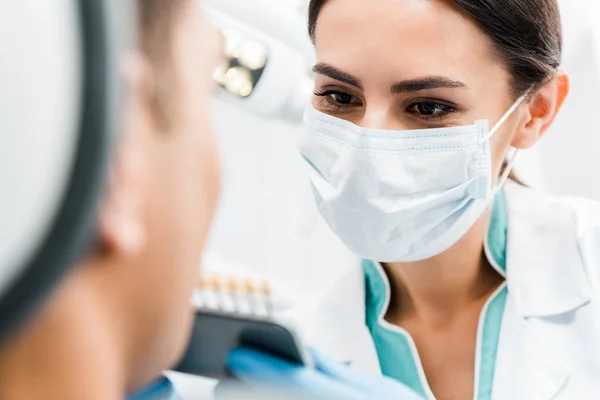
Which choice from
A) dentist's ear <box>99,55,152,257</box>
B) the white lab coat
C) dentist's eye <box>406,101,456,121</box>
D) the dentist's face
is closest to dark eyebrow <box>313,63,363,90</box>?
the dentist's face

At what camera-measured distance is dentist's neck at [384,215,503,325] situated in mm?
1285

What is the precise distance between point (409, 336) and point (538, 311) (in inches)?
9.7

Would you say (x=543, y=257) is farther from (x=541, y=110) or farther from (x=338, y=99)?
(x=338, y=99)

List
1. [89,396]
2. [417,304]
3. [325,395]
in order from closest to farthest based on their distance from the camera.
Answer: [89,396] < [325,395] < [417,304]

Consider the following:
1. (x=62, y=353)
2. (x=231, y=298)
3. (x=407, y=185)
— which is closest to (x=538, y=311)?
(x=407, y=185)

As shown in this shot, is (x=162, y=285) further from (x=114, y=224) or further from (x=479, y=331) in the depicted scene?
(x=479, y=331)

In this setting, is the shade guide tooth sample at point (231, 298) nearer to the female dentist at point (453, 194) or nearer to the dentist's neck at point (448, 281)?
the female dentist at point (453, 194)

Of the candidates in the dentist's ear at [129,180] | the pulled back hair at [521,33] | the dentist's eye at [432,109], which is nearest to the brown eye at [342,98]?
the dentist's eye at [432,109]

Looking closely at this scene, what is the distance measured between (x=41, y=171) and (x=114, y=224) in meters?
0.08

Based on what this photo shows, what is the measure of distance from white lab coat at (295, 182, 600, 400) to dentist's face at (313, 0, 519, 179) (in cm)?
25

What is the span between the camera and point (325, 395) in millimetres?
700

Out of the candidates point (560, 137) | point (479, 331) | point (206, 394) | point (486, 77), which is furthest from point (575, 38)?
point (206, 394)

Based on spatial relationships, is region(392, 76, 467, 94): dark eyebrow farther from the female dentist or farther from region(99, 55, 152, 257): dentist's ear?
region(99, 55, 152, 257): dentist's ear

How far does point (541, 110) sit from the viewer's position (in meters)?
1.23
